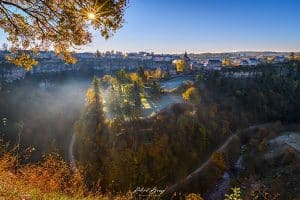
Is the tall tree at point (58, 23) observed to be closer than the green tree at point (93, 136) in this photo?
Yes

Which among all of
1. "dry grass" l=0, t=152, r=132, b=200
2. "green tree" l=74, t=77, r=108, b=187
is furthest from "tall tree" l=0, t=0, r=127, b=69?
"green tree" l=74, t=77, r=108, b=187

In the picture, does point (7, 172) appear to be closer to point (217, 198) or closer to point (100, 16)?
point (100, 16)

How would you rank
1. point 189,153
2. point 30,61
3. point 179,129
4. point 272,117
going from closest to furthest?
point 30,61, point 189,153, point 179,129, point 272,117

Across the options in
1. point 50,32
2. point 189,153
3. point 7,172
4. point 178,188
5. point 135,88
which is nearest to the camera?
point 7,172

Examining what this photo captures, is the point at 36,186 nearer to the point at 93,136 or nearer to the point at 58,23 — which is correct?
the point at 58,23

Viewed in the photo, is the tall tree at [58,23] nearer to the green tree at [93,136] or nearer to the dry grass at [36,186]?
the dry grass at [36,186]

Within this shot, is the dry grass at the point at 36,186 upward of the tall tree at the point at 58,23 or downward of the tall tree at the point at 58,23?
downward

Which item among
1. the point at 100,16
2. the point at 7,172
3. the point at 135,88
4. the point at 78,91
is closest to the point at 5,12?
the point at 100,16

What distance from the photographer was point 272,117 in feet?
226

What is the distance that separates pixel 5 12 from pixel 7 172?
3.62 meters

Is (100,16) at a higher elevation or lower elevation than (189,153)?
higher

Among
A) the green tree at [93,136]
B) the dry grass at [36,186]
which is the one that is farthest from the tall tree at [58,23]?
the green tree at [93,136]

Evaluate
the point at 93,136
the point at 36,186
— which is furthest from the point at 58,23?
the point at 93,136

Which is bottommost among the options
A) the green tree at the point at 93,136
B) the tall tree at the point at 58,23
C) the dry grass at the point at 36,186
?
the green tree at the point at 93,136
